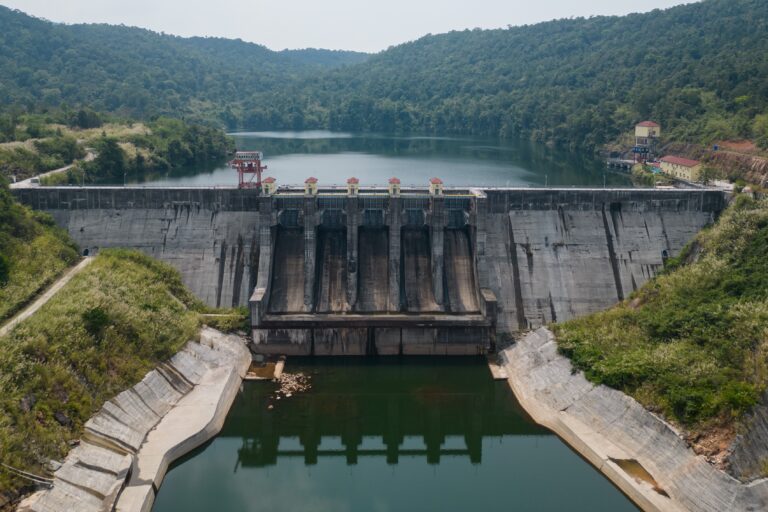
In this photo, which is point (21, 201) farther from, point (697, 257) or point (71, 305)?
point (697, 257)

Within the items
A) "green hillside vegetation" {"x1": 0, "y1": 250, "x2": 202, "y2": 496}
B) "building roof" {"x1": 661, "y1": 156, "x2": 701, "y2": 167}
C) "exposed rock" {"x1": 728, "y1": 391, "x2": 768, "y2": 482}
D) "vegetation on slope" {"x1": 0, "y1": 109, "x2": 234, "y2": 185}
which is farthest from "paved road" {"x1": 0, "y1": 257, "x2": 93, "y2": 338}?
"building roof" {"x1": 661, "y1": 156, "x2": 701, "y2": 167}

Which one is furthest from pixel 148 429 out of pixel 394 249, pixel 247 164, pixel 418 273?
pixel 247 164

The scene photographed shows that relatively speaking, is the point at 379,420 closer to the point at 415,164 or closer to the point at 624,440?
the point at 624,440

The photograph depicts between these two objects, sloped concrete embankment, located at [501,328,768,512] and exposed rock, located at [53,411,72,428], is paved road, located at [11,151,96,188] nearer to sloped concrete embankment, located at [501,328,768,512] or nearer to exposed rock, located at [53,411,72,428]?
exposed rock, located at [53,411,72,428]

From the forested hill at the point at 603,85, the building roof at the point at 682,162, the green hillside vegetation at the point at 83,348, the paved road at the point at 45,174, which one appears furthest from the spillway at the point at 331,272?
the forested hill at the point at 603,85

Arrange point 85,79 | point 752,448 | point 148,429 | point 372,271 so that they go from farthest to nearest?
point 85,79, point 372,271, point 148,429, point 752,448

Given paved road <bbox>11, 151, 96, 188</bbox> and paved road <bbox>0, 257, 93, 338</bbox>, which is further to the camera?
paved road <bbox>11, 151, 96, 188</bbox>

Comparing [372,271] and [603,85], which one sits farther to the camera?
[603,85]
